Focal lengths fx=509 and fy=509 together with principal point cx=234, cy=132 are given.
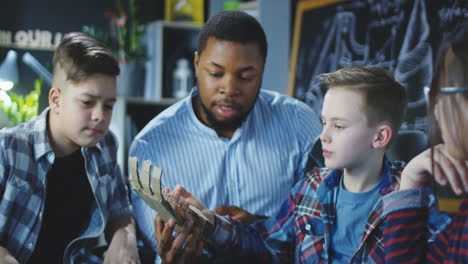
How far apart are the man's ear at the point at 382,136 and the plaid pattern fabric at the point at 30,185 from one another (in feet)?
2.07

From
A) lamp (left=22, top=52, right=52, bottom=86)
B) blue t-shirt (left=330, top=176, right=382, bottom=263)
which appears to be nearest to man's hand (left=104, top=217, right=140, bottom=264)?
blue t-shirt (left=330, top=176, right=382, bottom=263)

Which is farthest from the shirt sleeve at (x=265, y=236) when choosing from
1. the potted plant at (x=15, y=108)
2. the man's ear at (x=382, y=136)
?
the potted plant at (x=15, y=108)

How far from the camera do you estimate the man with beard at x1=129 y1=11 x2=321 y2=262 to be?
1.10 meters

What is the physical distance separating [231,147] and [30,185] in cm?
43

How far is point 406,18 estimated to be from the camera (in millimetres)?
1093

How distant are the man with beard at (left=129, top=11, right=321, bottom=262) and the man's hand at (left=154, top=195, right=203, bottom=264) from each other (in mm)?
146

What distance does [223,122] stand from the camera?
1128mm

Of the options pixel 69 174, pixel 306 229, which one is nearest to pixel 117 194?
pixel 69 174

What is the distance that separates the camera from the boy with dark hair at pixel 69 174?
3.35 ft

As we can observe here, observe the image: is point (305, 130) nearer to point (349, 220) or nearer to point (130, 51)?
point (349, 220)

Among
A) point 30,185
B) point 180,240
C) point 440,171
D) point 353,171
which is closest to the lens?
A: point 440,171

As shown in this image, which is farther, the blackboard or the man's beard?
the man's beard

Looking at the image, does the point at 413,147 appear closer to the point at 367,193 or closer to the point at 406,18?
the point at 367,193

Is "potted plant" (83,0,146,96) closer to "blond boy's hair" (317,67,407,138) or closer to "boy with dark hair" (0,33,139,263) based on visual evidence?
"boy with dark hair" (0,33,139,263)
